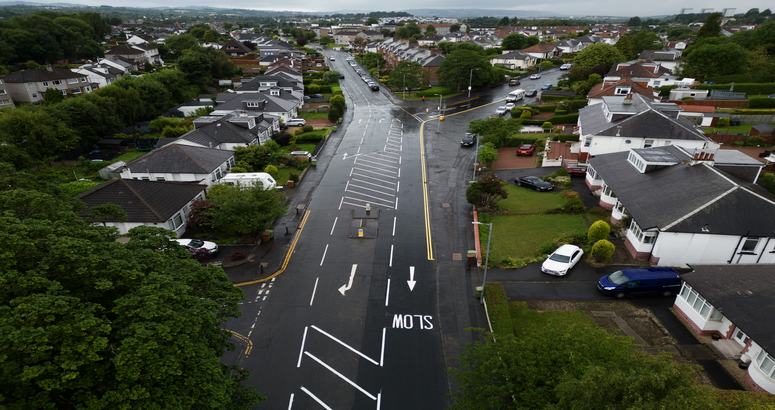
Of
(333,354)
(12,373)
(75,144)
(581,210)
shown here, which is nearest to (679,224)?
(581,210)

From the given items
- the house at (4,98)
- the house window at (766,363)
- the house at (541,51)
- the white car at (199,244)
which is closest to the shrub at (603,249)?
the house window at (766,363)

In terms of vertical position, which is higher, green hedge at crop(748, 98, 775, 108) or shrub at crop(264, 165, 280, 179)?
green hedge at crop(748, 98, 775, 108)

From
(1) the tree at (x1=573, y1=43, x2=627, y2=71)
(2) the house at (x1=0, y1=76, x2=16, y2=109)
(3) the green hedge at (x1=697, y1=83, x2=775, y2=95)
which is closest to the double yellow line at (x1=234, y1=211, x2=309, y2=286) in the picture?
(2) the house at (x1=0, y1=76, x2=16, y2=109)

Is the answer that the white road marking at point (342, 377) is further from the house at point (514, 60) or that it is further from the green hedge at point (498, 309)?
the house at point (514, 60)

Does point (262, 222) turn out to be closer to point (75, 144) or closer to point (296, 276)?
point (296, 276)

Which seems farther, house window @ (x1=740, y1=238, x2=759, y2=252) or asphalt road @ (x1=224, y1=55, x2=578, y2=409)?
house window @ (x1=740, y1=238, x2=759, y2=252)

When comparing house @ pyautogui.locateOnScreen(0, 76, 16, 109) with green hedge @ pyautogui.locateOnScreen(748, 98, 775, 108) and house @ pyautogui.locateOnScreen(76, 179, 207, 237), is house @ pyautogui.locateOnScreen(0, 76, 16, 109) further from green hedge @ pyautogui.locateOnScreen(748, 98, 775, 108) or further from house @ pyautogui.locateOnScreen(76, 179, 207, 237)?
green hedge @ pyautogui.locateOnScreen(748, 98, 775, 108)
